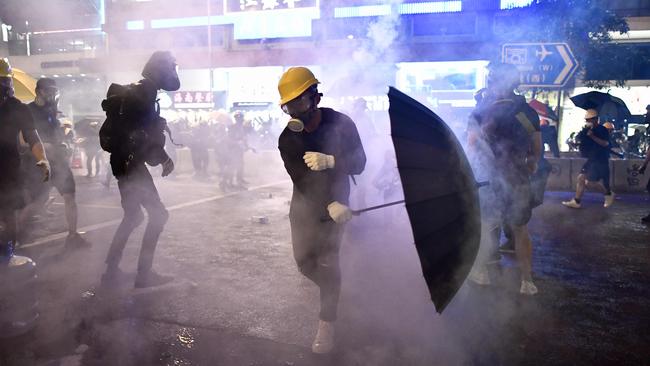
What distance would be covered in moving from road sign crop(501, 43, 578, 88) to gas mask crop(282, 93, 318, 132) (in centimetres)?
678

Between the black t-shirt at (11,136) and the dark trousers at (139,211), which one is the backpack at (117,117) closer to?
the dark trousers at (139,211)

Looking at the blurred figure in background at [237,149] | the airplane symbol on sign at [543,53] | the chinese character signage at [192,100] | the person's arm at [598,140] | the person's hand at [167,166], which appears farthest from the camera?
the chinese character signage at [192,100]

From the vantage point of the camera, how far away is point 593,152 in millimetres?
8094

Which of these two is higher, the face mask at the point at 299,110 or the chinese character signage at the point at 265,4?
the chinese character signage at the point at 265,4

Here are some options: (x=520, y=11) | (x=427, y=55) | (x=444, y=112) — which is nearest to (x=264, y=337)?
(x=444, y=112)

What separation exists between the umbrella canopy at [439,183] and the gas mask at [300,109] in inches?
30.7

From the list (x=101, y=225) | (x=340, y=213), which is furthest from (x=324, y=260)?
(x=101, y=225)

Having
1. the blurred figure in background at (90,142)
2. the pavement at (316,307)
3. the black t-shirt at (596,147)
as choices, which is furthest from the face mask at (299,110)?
the blurred figure in background at (90,142)

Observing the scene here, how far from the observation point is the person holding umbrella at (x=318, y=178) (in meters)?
2.79

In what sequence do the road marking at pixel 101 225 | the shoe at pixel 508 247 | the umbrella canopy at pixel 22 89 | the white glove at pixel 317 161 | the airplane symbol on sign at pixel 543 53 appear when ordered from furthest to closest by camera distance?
the airplane symbol on sign at pixel 543 53 → the umbrella canopy at pixel 22 89 → the road marking at pixel 101 225 → the shoe at pixel 508 247 → the white glove at pixel 317 161

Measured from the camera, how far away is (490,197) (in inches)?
155

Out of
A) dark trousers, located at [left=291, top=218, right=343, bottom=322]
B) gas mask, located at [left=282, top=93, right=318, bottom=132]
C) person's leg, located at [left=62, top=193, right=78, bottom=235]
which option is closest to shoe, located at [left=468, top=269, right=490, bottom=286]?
dark trousers, located at [left=291, top=218, right=343, bottom=322]

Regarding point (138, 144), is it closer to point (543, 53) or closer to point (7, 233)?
point (7, 233)

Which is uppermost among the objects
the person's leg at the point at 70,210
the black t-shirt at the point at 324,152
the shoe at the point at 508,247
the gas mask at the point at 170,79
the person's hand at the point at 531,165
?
the gas mask at the point at 170,79
